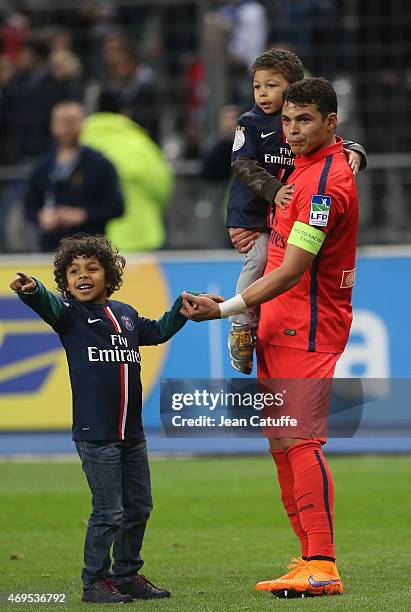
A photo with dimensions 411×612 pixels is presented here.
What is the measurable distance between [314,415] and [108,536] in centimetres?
106

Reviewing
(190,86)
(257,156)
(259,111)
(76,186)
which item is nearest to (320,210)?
(257,156)

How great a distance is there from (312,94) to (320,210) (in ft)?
1.66

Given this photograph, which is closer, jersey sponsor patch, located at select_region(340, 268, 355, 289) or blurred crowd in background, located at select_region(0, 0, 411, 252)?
jersey sponsor patch, located at select_region(340, 268, 355, 289)

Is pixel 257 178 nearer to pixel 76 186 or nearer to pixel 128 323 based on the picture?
pixel 128 323

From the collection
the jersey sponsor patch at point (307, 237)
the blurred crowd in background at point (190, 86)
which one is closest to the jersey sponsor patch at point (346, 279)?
the jersey sponsor patch at point (307, 237)

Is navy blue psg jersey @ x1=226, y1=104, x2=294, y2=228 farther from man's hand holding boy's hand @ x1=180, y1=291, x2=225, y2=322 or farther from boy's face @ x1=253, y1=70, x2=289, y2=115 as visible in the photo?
man's hand holding boy's hand @ x1=180, y1=291, x2=225, y2=322

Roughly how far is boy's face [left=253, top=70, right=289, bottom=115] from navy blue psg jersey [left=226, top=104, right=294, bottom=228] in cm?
5

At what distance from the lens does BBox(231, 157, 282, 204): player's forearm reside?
→ 6.22 m

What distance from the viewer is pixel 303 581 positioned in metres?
5.98

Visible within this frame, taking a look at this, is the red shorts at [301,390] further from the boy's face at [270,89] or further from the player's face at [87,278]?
the boy's face at [270,89]

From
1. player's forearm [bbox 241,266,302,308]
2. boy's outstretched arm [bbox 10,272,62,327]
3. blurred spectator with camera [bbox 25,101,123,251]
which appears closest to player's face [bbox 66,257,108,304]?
boy's outstretched arm [bbox 10,272,62,327]

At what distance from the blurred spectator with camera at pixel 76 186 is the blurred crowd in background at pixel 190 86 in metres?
1.03

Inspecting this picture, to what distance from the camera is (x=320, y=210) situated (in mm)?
5969

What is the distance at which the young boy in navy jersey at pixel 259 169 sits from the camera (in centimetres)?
629
